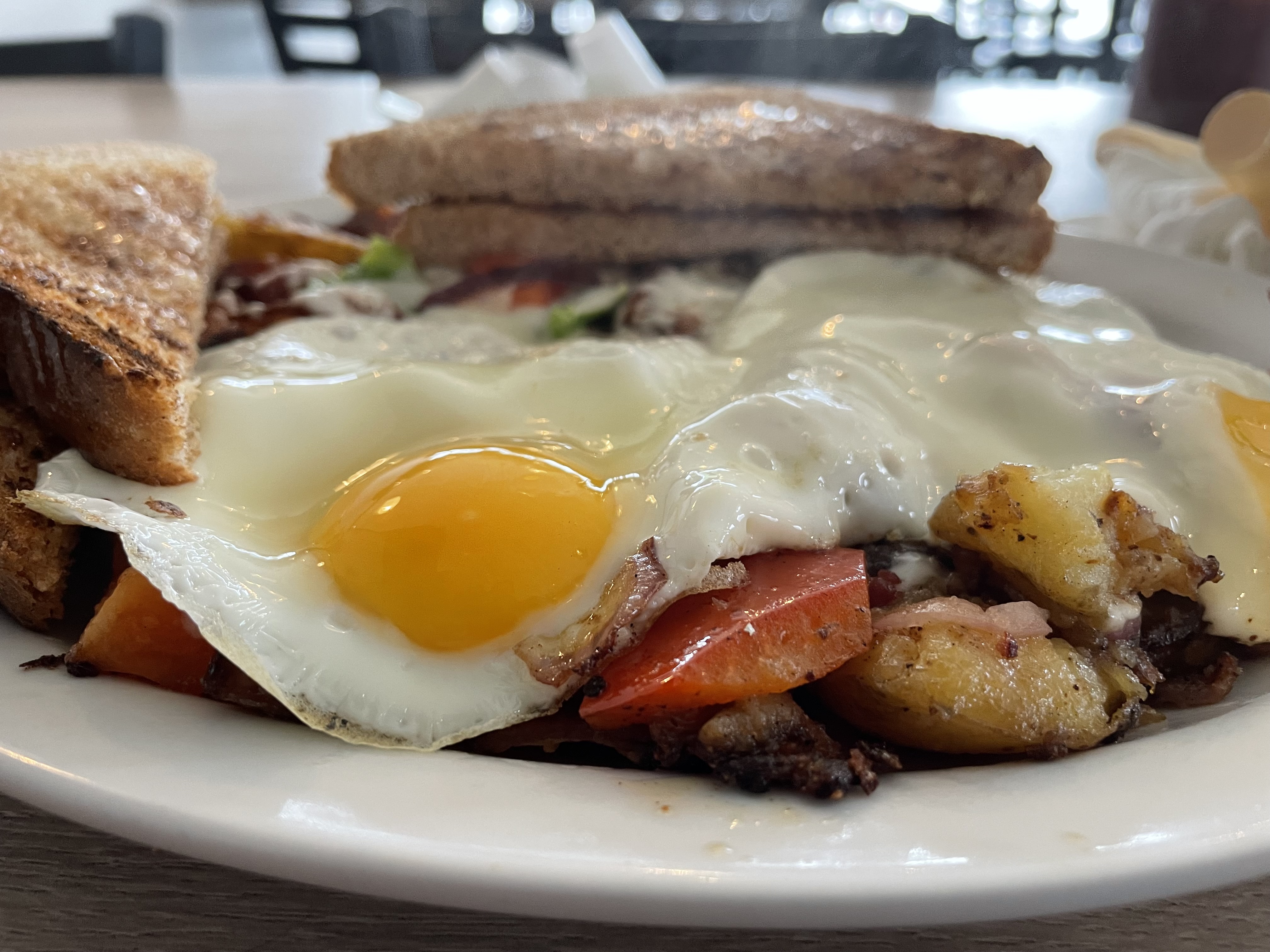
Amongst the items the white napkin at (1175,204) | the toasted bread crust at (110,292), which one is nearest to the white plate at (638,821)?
the toasted bread crust at (110,292)

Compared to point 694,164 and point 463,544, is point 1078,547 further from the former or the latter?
point 694,164

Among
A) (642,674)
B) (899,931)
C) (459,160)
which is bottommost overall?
(899,931)

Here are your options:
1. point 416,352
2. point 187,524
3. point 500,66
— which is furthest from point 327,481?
point 500,66

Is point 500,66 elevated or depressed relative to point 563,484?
elevated

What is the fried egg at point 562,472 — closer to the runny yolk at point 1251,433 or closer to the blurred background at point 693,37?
the runny yolk at point 1251,433

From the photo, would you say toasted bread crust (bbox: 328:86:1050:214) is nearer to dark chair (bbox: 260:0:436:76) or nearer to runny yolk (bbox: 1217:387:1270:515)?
runny yolk (bbox: 1217:387:1270:515)

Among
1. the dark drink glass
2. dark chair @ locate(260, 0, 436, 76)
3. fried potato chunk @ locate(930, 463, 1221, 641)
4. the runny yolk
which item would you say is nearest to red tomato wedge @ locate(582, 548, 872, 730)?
fried potato chunk @ locate(930, 463, 1221, 641)

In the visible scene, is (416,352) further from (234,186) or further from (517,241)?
(234,186)
